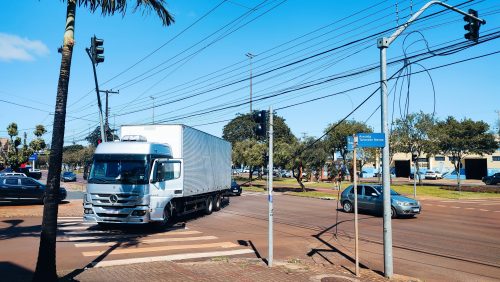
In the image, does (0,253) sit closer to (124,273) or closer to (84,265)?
(84,265)

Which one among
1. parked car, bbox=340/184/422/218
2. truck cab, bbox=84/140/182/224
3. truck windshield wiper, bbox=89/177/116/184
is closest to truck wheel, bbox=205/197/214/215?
truck cab, bbox=84/140/182/224

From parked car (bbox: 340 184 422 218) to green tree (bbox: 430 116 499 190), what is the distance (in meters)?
27.6

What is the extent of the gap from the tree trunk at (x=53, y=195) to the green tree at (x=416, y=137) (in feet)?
139

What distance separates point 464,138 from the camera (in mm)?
45031

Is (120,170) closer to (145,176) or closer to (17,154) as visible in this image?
(145,176)

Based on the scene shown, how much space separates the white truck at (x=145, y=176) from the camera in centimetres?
1405

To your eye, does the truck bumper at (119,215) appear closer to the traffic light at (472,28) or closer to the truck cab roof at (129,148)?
the truck cab roof at (129,148)

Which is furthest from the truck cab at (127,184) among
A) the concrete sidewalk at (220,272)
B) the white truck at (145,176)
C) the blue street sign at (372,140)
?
the blue street sign at (372,140)

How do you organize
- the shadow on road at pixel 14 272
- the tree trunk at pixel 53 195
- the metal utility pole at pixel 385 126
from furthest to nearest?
1. the metal utility pole at pixel 385 126
2. the shadow on road at pixel 14 272
3. the tree trunk at pixel 53 195

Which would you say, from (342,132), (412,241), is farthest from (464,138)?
(412,241)

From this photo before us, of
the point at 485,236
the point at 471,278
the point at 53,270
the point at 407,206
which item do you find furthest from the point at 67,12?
the point at 407,206

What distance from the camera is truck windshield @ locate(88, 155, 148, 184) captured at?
14234 mm

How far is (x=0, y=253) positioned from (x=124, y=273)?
4272 millimetres

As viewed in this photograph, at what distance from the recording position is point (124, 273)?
841cm
